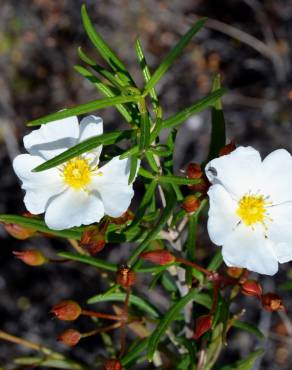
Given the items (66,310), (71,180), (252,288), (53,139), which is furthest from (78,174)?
(252,288)

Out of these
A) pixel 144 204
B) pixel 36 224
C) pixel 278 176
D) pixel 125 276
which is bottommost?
pixel 125 276

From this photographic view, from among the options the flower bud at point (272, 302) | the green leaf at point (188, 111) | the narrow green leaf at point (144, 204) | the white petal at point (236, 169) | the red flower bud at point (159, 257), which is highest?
the green leaf at point (188, 111)

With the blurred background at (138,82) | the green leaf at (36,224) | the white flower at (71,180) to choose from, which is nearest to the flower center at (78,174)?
the white flower at (71,180)

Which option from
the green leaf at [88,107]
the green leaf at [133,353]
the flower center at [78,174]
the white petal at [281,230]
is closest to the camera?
the green leaf at [88,107]

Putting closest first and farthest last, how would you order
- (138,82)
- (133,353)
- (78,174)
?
(78,174)
(133,353)
(138,82)

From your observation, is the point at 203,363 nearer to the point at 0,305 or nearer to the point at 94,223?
the point at 94,223

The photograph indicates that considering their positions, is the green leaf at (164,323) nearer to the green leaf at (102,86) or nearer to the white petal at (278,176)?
the white petal at (278,176)

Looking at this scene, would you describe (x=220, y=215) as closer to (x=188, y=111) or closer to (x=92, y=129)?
(x=188, y=111)
